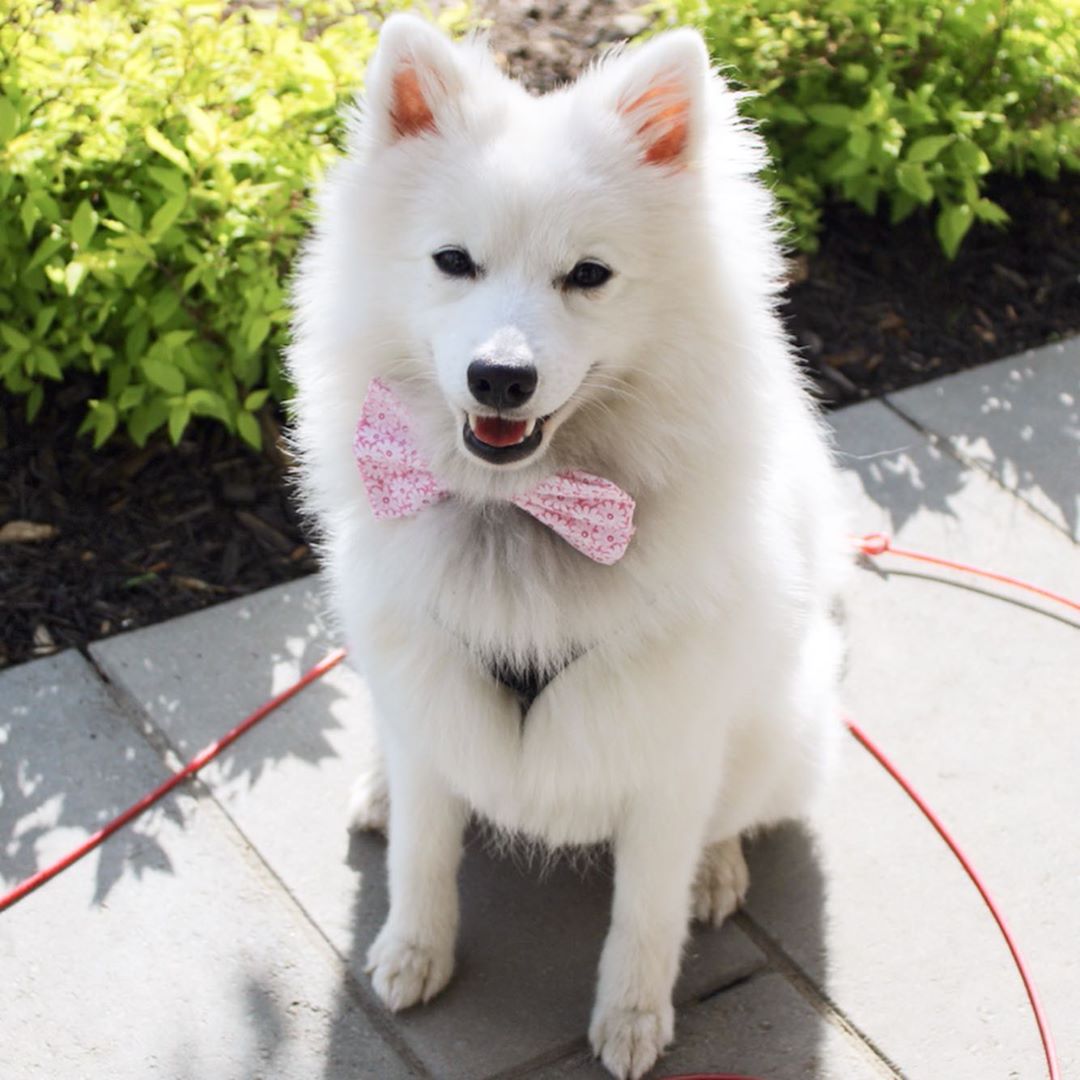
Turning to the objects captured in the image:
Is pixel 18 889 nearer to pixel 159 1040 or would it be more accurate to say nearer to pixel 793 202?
pixel 159 1040

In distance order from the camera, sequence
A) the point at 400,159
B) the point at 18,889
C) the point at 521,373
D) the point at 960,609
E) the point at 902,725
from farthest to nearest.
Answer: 1. the point at 960,609
2. the point at 902,725
3. the point at 18,889
4. the point at 400,159
5. the point at 521,373

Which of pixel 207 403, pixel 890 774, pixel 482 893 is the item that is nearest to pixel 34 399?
pixel 207 403

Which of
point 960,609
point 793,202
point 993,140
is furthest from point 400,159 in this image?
point 993,140

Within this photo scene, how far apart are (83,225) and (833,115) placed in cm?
263

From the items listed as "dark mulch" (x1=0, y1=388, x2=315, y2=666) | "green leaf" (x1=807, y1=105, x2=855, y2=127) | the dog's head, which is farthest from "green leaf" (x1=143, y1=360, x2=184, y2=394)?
"green leaf" (x1=807, y1=105, x2=855, y2=127)

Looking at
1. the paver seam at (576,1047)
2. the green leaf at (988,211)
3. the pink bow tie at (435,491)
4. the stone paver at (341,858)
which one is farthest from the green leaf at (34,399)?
the green leaf at (988,211)

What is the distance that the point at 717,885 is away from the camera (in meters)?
3.20

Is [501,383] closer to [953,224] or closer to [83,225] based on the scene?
[83,225]

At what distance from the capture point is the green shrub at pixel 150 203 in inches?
155

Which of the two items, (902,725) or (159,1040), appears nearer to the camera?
(159,1040)

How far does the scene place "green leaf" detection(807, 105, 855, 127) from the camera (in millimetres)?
4930

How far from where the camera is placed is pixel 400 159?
247cm

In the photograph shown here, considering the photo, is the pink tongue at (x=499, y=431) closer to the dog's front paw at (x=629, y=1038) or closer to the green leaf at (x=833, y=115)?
the dog's front paw at (x=629, y=1038)

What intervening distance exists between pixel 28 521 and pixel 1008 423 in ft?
10.4
